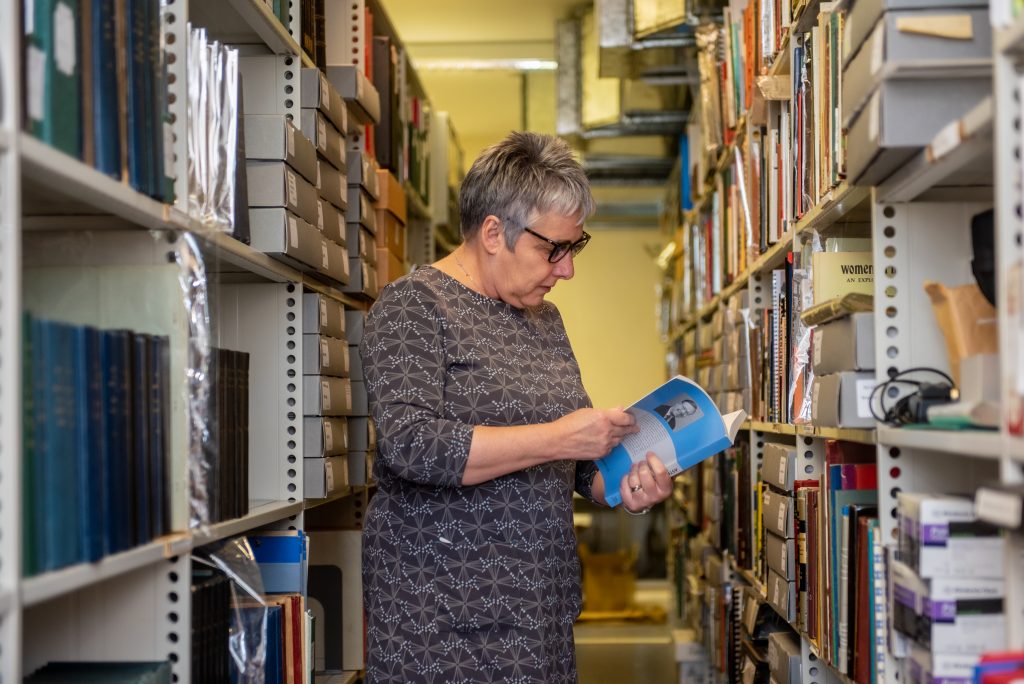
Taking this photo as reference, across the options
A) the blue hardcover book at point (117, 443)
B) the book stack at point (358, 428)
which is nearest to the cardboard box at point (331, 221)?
the book stack at point (358, 428)

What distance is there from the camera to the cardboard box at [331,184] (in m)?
2.21

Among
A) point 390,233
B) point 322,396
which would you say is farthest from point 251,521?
point 390,233

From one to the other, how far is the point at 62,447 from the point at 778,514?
1.48 metres

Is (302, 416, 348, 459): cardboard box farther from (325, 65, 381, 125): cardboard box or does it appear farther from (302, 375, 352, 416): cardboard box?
(325, 65, 381, 125): cardboard box

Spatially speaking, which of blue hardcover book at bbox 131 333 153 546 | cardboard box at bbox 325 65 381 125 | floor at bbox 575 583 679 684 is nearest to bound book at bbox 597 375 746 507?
blue hardcover book at bbox 131 333 153 546

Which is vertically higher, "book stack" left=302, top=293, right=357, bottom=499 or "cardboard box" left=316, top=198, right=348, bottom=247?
"cardboard box" left=316, top=198, right=348, bottom=247

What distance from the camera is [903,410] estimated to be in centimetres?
140

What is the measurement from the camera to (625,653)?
4934 mm

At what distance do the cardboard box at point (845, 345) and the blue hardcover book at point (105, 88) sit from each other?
983 mm

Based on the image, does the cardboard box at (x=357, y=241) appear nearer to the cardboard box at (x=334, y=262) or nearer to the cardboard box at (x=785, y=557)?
the cardboard box at (x=334, y=262)

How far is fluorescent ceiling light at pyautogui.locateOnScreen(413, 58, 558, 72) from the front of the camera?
5.85 meters

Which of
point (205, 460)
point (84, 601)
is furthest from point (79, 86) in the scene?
point (84, 601)

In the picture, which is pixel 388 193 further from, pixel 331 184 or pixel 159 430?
pixel 159 430

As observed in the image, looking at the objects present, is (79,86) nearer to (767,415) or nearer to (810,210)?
(810,210)
